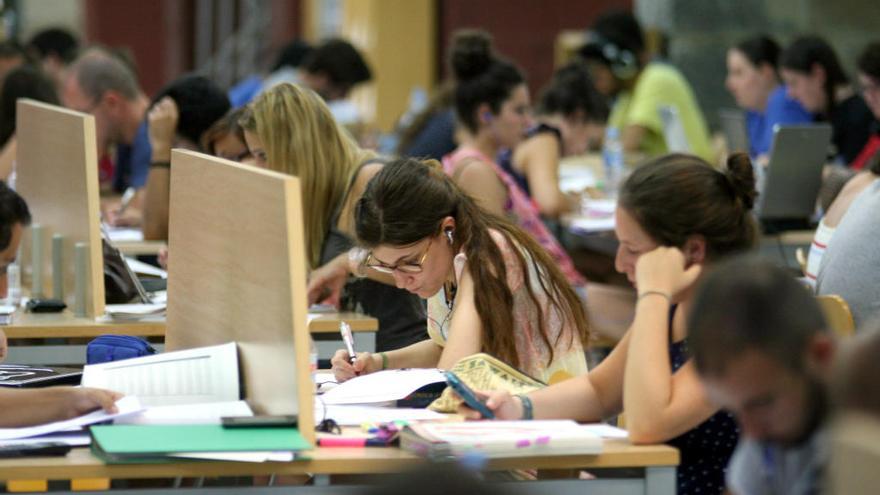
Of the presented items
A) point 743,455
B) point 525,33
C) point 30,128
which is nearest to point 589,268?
point 30,128

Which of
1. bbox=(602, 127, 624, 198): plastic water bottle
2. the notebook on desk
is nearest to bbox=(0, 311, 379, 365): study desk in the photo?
the notebook on desk

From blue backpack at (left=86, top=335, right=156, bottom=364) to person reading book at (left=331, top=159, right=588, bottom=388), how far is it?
42cm

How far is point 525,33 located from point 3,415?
10762 mm

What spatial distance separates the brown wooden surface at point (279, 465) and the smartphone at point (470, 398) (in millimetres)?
251

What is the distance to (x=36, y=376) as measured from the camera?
311cm

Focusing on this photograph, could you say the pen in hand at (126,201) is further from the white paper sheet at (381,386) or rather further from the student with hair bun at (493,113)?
the white paper sheet at (381,386)

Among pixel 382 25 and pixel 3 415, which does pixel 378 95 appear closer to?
pixel 382 25

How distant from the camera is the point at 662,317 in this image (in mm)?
2537

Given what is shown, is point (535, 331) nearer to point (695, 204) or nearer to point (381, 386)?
point (381, 386)

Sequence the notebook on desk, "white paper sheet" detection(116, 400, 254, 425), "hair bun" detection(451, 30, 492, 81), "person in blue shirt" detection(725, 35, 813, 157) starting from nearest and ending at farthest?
1. "white paper sheet" detection(116, 400, 254, 425)
2. the notebook on desk
3. "hair bun" detection(451, 30, 492, 81)
4. "person in blue shirt" detection(725, 35, 813, 157)

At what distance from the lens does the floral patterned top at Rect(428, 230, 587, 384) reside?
10.6 feet

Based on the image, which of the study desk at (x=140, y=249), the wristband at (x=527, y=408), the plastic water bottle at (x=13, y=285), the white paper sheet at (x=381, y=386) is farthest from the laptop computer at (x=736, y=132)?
the wristband at (x=527, y=408)

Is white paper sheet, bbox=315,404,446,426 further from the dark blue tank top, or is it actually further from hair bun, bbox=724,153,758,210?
hair bun, bbox=724,153,758,210

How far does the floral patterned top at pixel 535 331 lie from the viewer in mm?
3230
